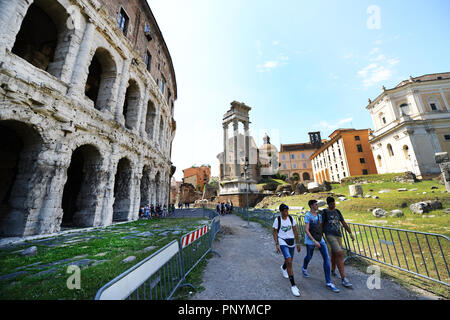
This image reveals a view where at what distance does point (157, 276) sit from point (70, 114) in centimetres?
804

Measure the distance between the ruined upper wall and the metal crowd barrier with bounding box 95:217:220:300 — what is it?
1352cm

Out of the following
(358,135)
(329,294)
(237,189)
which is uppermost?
(358,135)

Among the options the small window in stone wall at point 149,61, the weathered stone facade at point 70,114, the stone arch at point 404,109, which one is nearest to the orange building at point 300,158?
the stone arch at point 404,109

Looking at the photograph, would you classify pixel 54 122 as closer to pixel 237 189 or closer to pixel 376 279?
pixel 376 279

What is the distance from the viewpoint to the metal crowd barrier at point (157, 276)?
1843 mm

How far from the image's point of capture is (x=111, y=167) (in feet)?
31.8

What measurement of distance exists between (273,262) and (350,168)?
3402 cm

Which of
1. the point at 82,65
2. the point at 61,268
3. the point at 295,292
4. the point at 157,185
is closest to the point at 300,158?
the point at 157,185

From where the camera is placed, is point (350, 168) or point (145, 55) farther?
point (350, 168)

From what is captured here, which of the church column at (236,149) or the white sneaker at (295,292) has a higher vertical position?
the church column at (236,149)

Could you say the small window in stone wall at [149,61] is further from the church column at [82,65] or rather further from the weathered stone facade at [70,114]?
the church column at [82,65]

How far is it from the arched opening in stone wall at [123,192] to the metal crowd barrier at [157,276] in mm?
8095
